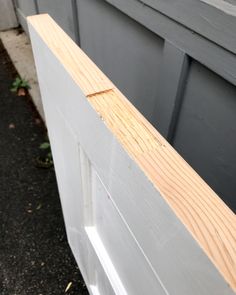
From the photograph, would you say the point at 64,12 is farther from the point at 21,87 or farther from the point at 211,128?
the point at 211,128

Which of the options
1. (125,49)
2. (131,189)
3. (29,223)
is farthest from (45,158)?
(131,189)

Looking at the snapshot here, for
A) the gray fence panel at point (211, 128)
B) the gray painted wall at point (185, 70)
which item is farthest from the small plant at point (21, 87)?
the gray fence panel at point (211, 128)

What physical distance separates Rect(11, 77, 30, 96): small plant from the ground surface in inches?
19.3

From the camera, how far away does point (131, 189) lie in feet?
1.98

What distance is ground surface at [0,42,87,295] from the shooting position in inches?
76.3

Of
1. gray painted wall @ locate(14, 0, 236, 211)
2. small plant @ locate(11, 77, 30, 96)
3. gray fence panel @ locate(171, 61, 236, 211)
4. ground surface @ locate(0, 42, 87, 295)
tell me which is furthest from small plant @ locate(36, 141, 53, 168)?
gray fence panel @ locate(171, 61, 236, 211)

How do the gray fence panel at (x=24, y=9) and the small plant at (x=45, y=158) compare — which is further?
the gray fence panel at (x=24, y=9)

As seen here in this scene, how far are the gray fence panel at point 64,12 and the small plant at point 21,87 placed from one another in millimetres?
932

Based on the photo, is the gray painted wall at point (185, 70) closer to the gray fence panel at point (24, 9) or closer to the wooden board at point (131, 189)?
the wooden board at point (131, 189)

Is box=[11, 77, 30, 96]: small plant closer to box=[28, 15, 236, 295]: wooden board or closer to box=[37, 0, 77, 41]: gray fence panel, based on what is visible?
box=[37, 0, 77, 41]: gray fence panel

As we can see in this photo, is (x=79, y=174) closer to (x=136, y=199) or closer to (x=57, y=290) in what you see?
(x=136, y=199)

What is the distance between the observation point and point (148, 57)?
4.69 feet

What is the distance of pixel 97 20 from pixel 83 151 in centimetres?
129

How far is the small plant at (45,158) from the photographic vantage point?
103 inches
